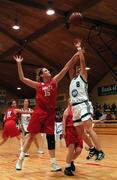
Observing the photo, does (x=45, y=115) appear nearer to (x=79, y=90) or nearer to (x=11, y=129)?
(x=79, y=90)

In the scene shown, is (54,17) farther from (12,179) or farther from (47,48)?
(12,179)

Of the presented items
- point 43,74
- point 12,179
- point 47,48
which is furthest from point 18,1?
point 12,179

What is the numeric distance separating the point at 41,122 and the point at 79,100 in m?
0.78

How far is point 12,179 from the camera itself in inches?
197

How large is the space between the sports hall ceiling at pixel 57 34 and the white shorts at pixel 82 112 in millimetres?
7318

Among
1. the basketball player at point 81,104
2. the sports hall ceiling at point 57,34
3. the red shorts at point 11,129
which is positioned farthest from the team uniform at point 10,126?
the sports hall ceiling at point 57,34

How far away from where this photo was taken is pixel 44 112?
5738 millimetres

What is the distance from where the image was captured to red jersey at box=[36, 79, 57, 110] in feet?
19.0

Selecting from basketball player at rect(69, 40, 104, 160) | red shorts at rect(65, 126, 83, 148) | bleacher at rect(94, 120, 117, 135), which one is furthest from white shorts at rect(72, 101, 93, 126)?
bleacher at rect(94, 120, 117, 135)

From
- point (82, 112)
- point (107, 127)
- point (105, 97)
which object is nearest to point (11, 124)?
point (82, 112)

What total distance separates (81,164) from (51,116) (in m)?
1.41

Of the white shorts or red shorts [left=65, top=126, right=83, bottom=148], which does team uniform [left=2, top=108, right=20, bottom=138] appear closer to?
red shorts [left=65, top=126, right=83, bottom=148]

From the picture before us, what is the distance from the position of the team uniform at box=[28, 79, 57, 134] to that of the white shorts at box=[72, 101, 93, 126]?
455mm

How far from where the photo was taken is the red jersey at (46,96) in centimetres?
578
